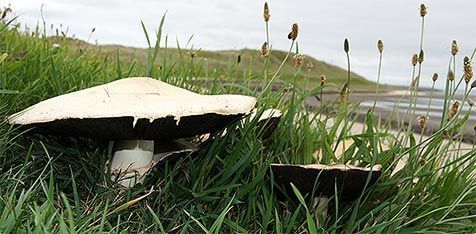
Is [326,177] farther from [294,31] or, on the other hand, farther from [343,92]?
[343,92]

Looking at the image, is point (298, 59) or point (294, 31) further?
point (298, 59)

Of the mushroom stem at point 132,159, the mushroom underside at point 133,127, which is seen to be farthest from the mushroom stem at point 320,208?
the mushroom stem at point 132,159

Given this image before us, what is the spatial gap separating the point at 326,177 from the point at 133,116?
2.18 ft

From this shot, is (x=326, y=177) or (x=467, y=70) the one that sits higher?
(x=467, y=70)

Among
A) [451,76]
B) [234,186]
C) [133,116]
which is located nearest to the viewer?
[133,116]

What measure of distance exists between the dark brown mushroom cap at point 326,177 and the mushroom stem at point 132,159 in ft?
1.45

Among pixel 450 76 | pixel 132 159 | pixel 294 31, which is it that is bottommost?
pixel 132 159

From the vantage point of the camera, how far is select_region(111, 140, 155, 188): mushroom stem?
2.39m

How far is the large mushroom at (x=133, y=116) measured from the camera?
2.04m

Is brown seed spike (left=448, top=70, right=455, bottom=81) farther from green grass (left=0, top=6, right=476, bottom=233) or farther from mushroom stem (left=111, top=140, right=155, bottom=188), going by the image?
mushroom stem (left=111, top=140, right=155, bottom=188)

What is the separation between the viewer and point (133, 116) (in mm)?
2002

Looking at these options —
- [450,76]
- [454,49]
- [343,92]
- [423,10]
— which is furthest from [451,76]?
[343,92]

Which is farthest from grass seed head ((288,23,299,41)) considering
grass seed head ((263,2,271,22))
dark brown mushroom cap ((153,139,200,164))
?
dark brown mushroom cap ((153,139,200,164))

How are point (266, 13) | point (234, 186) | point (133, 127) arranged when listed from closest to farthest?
1. point (133, 127)
2. point (234, 186)
3. point (266, 13)
